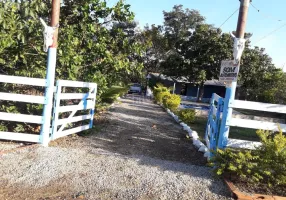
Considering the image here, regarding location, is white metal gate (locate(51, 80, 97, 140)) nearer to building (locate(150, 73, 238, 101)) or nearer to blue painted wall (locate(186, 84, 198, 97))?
building (locate(150, 73, 238, 101))

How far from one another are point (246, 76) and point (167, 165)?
2834 centimetres

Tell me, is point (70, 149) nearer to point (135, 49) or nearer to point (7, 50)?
point (7, 50)

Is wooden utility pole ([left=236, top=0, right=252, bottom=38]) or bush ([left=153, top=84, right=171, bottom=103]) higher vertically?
wooden utility pole ([left=236, top=0, right=252, bottom=38])

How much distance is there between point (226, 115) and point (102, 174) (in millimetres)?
2431

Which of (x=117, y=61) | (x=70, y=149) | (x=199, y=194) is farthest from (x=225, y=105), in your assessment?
(x=117, y=61)

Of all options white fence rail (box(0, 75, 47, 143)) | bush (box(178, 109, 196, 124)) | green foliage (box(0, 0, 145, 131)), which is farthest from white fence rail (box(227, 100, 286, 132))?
bush (box(178, 109, 196, 124))

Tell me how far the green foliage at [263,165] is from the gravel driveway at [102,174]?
1.10 ft

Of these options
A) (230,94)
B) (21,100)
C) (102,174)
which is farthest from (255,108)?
(21,100)

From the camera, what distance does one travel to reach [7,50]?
6.62 meters

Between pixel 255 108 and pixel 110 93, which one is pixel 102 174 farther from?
pixel 110 93

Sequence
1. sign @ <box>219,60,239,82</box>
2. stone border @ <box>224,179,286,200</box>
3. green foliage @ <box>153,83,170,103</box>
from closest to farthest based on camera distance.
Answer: stone border @ <box>224,179,286,200</box> → sign @ <box>219,60,239,82</box> → green foliage @ <box>153,83,170,103</box>

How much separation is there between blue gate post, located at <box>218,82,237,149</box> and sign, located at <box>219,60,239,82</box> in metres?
0.14

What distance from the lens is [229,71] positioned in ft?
17.2

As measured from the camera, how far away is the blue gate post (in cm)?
509
